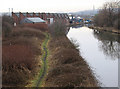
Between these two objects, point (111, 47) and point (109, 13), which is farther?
point (109, 13)

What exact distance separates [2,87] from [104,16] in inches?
1293

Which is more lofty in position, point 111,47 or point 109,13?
point 109,13

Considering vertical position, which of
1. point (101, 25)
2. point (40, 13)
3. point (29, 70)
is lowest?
point (29, 70)

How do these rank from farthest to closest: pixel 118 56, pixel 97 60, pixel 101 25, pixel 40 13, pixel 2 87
Result: pixel 40 13 < pixel 101 25 < pixel 118 56 < pixel 97 60 < pixel 2 87

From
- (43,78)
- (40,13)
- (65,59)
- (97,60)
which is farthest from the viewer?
(40,13)

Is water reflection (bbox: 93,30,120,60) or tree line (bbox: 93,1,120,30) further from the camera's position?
tree line (bbox: 93,1,120,30)

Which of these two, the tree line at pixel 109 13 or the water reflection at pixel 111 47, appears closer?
the water reflection at pixel 111 47

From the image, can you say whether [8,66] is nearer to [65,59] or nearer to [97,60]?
[65,59]

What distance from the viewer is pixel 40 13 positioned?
46.1m

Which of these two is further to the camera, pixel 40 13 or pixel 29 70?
pixel 40 13

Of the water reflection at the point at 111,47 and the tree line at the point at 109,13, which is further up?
the tree line at the point at 109,13

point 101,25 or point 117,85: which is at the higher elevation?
point 101,25

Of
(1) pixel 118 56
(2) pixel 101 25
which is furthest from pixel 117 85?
(2) pixel 101 25

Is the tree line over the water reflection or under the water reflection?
over
